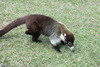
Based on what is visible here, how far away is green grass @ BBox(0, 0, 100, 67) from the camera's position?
5.42 meters

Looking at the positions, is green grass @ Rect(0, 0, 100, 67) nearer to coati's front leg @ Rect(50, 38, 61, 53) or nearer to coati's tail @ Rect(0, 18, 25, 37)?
coati's front leg @ Rect(50, 38, 61, 53)

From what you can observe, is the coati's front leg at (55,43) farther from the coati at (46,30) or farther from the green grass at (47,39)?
the green grass at (47,39)

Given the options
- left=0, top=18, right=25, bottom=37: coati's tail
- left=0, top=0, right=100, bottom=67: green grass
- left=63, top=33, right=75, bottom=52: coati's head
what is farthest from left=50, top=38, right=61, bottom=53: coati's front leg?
left=0, top=18, right=25, bottom=37: coati's tail

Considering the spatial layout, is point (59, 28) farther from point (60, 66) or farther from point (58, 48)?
point (60, 66)

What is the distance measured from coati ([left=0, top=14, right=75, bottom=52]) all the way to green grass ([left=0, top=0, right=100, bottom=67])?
204mm

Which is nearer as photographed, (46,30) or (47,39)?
(46,30)

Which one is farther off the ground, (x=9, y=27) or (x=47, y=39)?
(x=9, y=27)

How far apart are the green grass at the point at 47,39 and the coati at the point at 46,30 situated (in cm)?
20

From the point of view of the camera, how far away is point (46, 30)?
6113 millimetres

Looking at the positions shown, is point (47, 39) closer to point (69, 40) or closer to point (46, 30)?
point (46, 30)

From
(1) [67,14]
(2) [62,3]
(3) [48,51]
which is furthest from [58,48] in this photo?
(2) [62,3]

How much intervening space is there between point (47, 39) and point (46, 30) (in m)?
0.42

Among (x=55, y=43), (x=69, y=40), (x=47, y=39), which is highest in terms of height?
(x=69, y=40)

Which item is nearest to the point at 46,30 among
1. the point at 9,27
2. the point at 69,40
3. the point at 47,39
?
the point at 47,39
